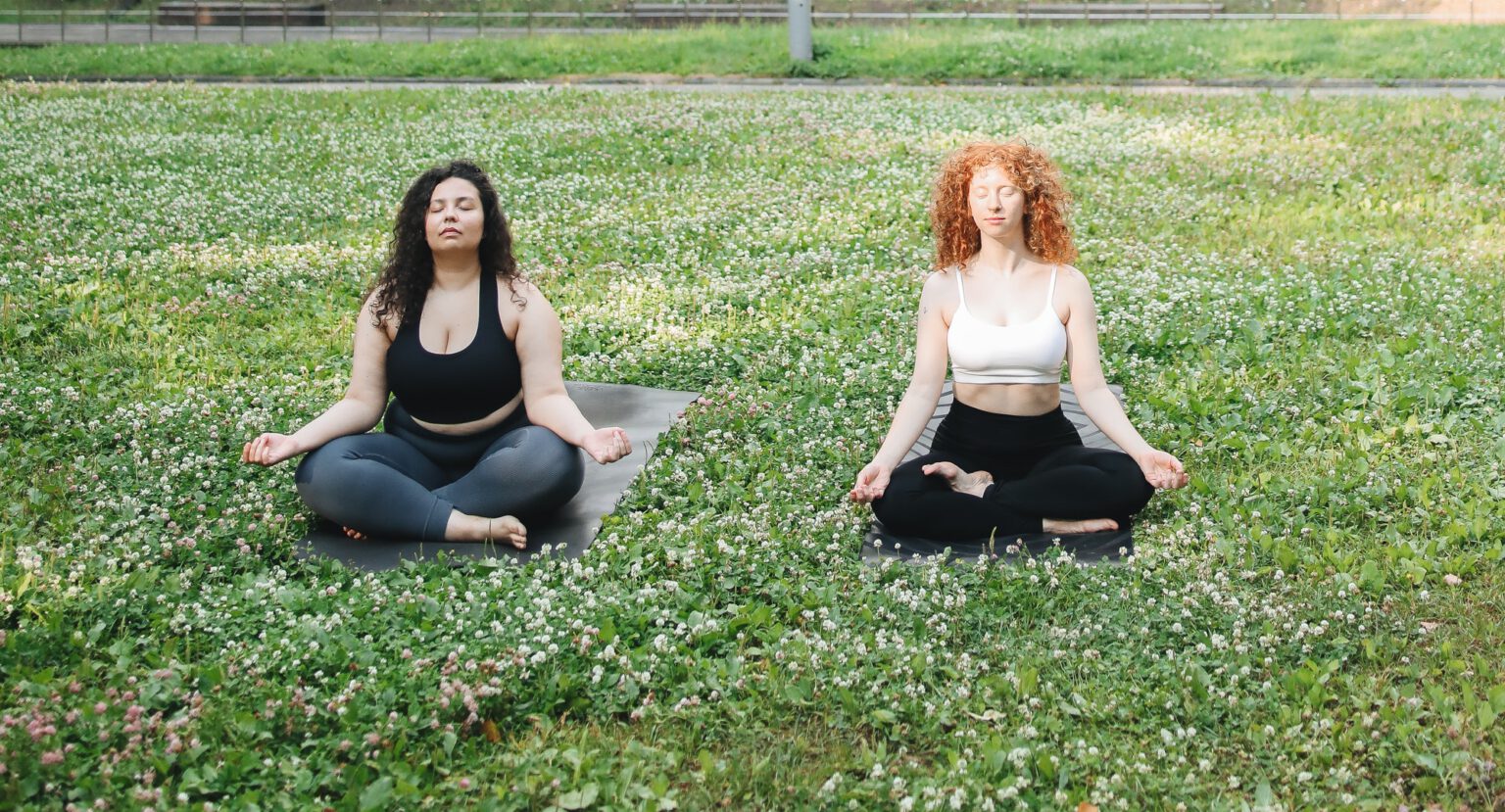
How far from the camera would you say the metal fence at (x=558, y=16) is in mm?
30375

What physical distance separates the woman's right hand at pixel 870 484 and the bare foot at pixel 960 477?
19cm

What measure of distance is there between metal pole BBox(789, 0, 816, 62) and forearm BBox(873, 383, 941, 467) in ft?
58.7

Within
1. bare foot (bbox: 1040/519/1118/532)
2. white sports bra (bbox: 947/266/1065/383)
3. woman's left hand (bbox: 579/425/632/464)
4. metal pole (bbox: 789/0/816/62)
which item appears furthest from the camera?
metal pole (bbox: 789/0/816/62)

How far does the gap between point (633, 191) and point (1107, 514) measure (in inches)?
330

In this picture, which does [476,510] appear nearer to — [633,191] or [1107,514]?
[1107,514]

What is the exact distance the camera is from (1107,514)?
20.3 feet

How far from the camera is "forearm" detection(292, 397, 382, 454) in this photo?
6.21m

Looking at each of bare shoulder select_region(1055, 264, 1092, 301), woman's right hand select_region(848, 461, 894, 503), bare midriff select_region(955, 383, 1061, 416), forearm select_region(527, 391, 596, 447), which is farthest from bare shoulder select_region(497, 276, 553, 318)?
bare shoulder select_region(1055, 264, 1092, 301)

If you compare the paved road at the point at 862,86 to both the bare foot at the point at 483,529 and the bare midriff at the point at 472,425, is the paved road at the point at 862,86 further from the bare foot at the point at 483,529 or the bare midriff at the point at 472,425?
the bare foot at the point at 483,529

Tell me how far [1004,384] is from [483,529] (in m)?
2.28

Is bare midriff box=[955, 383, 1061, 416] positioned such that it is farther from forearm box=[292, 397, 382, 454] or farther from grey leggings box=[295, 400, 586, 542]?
forearm box=[292, 397, 382, 454]

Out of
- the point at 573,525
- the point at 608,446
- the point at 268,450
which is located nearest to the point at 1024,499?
the point at 608,446

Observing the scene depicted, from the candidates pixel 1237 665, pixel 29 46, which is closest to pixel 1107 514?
pixel 1237 665

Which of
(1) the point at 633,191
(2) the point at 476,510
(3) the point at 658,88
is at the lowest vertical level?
(2) the point at 476,510
